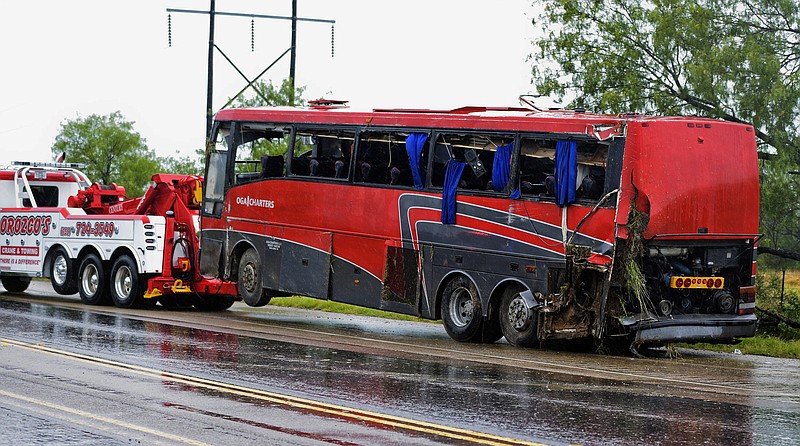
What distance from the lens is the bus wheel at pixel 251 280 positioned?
2206cm

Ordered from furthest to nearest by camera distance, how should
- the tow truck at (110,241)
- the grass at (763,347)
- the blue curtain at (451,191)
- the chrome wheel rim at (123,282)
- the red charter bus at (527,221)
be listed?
1. the chrome wheel rim at (123,282)
2. the tow truck at (110,241)
3. the blue curtain at (451,191)
4. the grass at (763,347)
5. the red charter bus at (527,221)

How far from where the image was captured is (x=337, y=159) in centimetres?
2069

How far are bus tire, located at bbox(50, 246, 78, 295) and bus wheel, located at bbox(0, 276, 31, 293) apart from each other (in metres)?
2.78

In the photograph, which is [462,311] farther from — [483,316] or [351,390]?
[351,390]

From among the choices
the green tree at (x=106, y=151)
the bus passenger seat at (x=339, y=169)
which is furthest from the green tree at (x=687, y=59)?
the green tree at (x=106, y=151)

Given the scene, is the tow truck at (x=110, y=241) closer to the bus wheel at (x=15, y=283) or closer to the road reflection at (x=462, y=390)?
the bus wheel at (x=15, y=283)

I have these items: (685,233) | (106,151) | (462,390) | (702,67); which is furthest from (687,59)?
(106,151)

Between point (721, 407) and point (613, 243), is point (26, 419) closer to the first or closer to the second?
point (721, 407)

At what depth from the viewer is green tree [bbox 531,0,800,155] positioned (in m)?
21.4

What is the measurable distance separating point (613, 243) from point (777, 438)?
6.89 m

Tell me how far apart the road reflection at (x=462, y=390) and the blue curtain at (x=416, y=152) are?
3537 mm

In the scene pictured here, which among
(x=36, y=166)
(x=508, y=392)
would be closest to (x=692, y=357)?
(x=508, y=392)

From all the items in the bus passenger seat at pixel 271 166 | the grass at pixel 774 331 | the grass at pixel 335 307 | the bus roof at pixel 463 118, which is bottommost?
the grass at pixel 335 307

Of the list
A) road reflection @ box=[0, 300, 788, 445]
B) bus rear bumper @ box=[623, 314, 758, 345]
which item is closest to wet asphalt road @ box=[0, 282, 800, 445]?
road reflection @ box=[0, 300, 788, 445]
